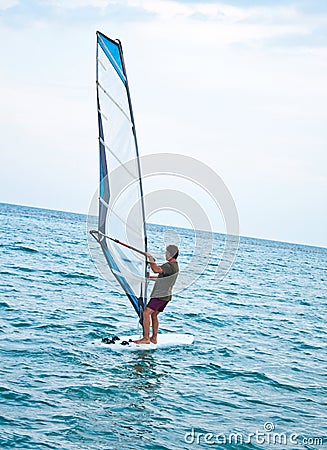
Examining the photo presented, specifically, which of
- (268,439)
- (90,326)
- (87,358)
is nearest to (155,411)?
(268,439)

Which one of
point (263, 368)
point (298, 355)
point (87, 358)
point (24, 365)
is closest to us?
point (24, 365)

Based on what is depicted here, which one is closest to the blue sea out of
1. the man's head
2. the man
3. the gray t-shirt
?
the man

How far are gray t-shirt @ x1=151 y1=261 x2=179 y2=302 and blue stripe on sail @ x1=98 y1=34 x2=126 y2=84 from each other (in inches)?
135

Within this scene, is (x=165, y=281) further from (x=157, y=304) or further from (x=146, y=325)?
(x=146, y=325)

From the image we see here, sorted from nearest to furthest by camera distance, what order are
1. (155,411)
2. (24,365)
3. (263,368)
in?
1. (155,411)
2. (24,365)
3. (263,368)

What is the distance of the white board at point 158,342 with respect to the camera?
1151 cm

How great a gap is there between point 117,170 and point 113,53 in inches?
79.6

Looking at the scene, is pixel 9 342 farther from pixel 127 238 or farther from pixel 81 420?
pixel 81 420

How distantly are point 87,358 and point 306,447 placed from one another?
4197mm

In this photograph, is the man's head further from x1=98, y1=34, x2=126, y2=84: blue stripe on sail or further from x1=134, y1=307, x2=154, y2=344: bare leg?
x1=98, y1=34, x2=126, y2=84: blue stripe on sail

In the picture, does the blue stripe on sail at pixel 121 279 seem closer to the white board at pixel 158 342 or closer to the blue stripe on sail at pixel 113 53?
the white board at pixel 158 342

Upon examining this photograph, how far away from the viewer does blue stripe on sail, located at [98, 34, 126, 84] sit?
33.7 feet

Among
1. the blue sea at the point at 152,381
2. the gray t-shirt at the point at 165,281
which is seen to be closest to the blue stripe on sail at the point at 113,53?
the gray t-shirt at the point at 165,281

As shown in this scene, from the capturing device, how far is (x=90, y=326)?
44.0 ft
